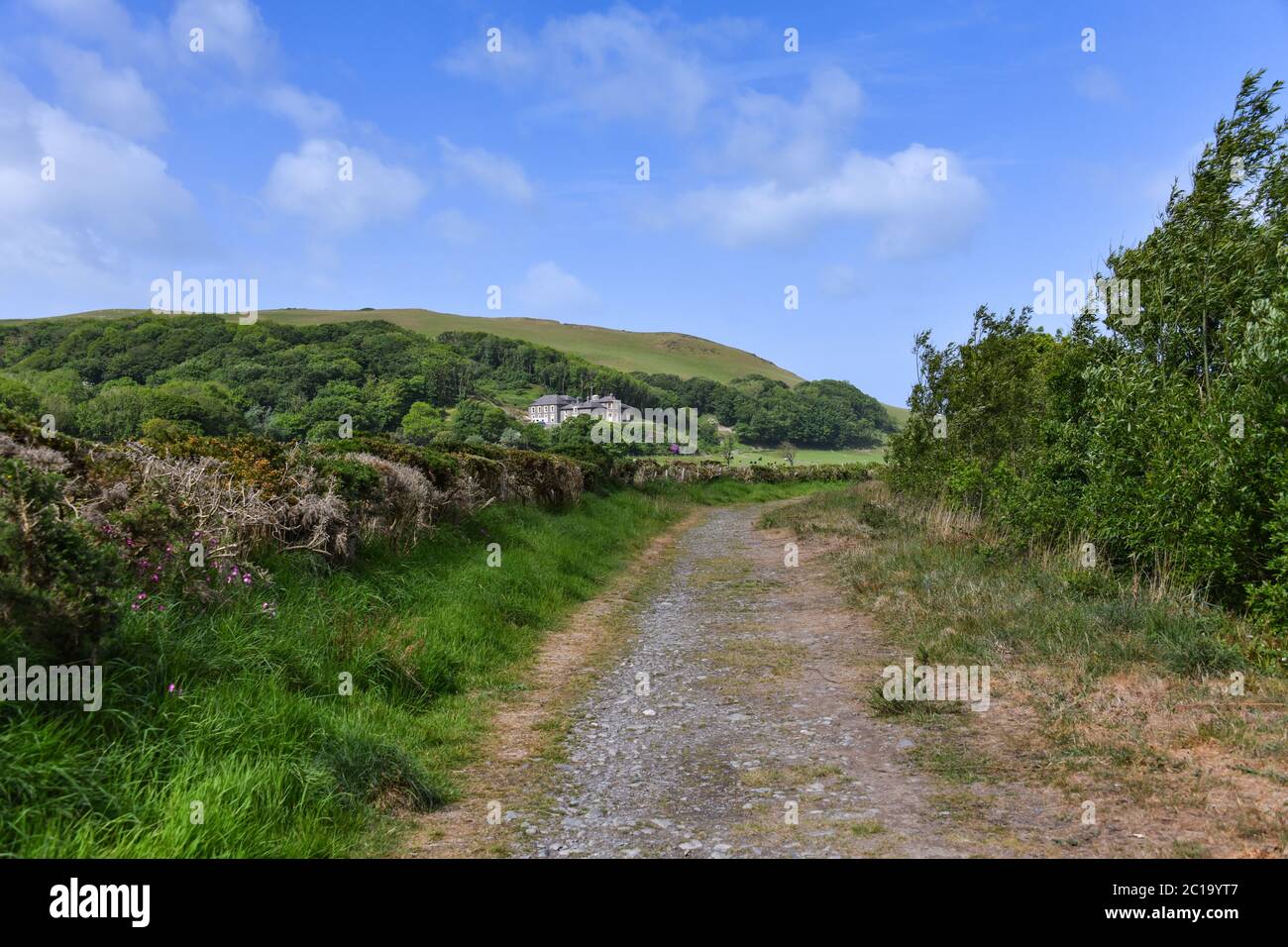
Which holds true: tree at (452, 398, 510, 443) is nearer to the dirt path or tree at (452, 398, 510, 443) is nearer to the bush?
the dirt path

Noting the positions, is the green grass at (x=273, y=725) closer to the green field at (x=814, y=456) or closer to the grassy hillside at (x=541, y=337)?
the green field at (x=814, y=456)

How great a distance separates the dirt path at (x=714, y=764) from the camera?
4.16 metres

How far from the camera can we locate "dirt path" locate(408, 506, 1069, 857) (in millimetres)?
4164

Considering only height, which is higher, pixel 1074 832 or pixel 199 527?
pixel 199 527

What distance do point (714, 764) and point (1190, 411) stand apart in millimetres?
7718

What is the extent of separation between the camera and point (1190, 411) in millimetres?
8852

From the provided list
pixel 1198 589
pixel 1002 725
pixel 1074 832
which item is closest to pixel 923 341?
pixel 1198 589

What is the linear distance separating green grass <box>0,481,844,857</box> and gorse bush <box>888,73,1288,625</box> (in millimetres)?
7586

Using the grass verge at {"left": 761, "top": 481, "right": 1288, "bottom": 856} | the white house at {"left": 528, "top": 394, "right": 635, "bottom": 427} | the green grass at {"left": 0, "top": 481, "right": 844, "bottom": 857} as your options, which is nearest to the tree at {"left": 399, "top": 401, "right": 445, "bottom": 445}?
the white house at {"left": 528, "top": 394, "right": 635, "bottom": 427}

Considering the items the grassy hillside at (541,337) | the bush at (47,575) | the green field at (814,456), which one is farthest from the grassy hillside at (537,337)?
the bush at (47,575)
